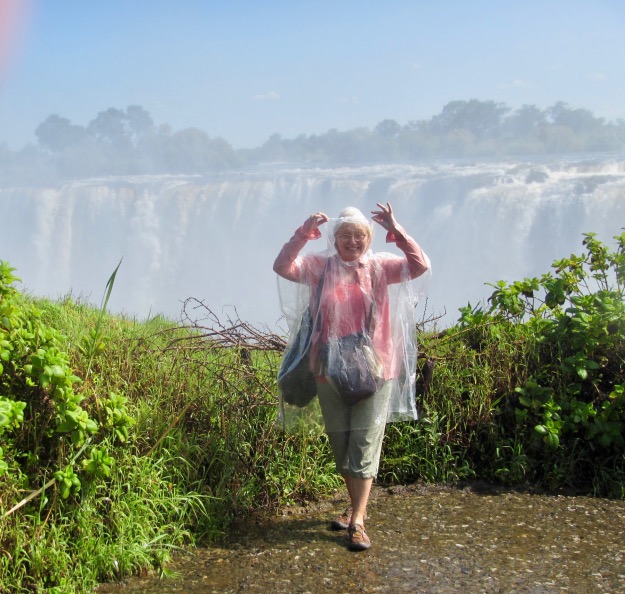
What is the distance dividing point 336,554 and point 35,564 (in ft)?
4.37

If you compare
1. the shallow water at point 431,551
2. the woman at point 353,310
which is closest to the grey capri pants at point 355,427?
the woman at point 353,310

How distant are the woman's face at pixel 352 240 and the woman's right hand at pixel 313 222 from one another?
0.33 feet

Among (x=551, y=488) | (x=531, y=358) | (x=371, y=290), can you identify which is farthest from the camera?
(x=531, y=358)

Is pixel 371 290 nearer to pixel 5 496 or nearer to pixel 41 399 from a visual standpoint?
pixel 41 399

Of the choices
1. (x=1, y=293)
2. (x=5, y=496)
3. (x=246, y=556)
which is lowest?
(x=246, y=556)

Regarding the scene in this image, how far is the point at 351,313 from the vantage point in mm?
4164

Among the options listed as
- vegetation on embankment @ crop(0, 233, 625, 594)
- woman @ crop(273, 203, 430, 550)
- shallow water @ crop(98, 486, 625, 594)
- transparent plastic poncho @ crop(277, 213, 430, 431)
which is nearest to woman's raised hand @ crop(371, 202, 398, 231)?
woman @ crop(273, 203, 430, 550)

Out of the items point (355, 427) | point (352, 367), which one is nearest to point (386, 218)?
point (352, 367)

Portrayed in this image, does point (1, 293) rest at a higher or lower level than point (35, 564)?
higher

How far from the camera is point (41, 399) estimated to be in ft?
12.9

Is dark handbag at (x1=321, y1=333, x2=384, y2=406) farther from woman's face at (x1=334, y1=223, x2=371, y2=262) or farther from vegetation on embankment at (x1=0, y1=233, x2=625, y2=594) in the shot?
vegetation on embankment at (x1=0, y1=233, x2=625, y2=594)

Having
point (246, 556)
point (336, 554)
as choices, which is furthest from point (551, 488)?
point (246, 556)

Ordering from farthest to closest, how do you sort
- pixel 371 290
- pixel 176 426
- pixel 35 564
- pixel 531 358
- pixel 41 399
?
pixel 531 358
pixel 176 426
pixel 371 290
pixel 41 399
pixel 35 564

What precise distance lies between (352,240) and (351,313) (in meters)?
0.35
